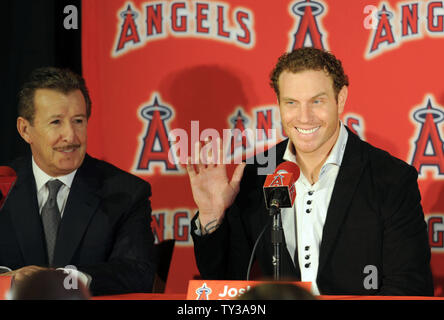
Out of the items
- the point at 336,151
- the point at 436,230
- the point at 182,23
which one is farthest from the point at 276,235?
the point at 182,23

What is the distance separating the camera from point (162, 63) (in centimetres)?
365

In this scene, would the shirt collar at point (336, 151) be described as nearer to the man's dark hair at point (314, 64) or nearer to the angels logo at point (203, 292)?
the man's dark hair at point (314, 64)

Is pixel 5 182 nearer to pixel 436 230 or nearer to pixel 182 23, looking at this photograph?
pixel 182 23

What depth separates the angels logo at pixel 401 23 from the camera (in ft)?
11.0

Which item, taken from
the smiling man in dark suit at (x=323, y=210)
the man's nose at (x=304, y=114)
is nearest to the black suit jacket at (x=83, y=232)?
the smiling man in dark suit at (x=323, y=210)

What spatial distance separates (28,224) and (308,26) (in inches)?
70.3

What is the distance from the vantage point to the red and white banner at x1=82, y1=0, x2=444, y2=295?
11.0 ft

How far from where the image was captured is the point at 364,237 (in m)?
2.67

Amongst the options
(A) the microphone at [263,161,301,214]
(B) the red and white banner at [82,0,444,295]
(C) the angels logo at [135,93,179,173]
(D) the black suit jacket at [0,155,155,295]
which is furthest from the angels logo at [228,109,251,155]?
(A) the microphone at [263,161,301,214]

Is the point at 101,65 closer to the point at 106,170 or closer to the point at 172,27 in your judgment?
the point at 172,27

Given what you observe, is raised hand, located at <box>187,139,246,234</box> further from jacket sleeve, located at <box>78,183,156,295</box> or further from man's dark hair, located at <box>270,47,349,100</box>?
man's dark hair, located at <box>270,47,349,100</box>

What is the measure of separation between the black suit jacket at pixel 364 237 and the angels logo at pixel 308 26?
85 cm

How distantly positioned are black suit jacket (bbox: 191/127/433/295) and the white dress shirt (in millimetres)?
46

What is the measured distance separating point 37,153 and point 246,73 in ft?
4.04
